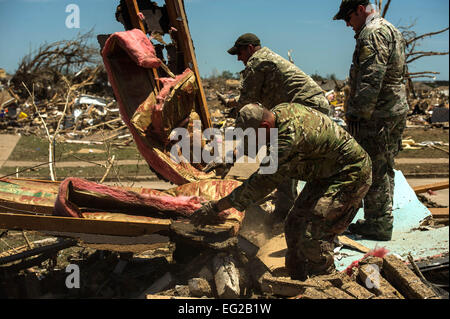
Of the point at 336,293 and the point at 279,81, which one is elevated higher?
the point at 279,81

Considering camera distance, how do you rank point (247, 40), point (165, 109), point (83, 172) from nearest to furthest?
point (247, 40) < point (165, 109) < point (83, 172)

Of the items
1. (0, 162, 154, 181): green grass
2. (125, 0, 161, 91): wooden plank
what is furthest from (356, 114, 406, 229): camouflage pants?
(0, 162, 154, 181): green grass

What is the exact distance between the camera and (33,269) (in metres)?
4.05

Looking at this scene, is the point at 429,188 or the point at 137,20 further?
the point at 429,188

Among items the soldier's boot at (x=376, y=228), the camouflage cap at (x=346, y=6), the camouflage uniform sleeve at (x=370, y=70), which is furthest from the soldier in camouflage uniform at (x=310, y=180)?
the camouflage cap at (x=346, y=6)

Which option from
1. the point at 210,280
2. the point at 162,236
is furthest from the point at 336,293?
the point at 162,236

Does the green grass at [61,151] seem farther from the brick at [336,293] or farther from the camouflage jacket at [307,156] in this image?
the brick at [336,293]

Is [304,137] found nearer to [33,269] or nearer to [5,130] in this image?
[33,269]

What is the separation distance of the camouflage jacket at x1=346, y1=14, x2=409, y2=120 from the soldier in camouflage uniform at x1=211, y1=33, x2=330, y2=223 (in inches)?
15.8

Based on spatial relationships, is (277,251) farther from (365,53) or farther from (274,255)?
(365,53)

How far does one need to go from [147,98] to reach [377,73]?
A: 2.43 m

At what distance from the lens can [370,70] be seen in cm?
412

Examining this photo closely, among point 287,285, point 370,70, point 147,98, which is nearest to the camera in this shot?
point 287,285

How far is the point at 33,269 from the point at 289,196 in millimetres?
2618
